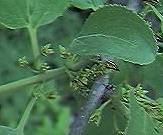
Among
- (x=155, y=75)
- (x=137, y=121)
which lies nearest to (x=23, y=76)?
(x=155, y=75)

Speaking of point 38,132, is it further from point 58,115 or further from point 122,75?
point 122,75

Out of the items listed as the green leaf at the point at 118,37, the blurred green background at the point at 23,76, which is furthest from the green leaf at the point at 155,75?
the blurred green background at the point at 23,76

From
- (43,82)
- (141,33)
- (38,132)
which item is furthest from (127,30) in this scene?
(38,132)

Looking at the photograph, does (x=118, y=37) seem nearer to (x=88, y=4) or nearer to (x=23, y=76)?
(x=88, y=4)

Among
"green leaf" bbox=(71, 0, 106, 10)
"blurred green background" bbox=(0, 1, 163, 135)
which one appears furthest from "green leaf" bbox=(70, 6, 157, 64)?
"blurred green background" bbox=(0, 1, 163, 135)

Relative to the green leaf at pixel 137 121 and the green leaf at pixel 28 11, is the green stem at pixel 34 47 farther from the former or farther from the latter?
the green leaf at pixel 137 121

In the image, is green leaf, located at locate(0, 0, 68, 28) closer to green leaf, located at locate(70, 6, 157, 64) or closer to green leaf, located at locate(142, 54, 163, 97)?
green leaf, located at locate(70, 6, 157, 64)
